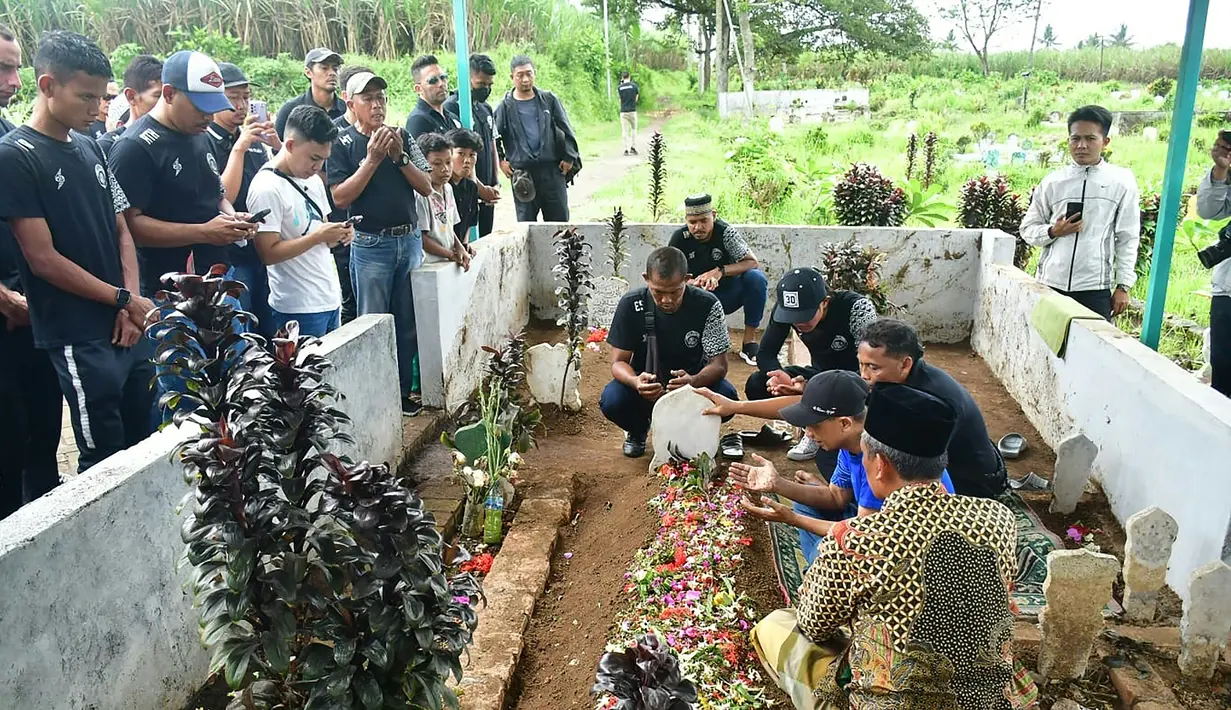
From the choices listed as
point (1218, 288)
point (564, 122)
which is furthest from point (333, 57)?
point (1218, 288)

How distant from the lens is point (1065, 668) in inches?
109

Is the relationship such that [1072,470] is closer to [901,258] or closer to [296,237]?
[901,258]

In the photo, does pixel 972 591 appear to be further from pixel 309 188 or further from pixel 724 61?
pixel 724 61

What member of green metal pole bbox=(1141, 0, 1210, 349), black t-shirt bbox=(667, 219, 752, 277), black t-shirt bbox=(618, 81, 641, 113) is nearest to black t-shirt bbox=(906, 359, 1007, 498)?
green metal pole bbox=(1141, 0, 1210, 349)

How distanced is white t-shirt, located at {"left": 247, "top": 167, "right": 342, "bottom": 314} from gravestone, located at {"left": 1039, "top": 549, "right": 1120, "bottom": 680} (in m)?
3.38

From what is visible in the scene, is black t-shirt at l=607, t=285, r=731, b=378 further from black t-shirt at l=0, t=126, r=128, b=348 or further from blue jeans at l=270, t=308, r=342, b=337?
black t-shirt at l=0, t=126, r=128, b=348

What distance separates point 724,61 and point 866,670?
26.3 meters

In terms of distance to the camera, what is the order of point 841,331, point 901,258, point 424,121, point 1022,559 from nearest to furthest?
point 1022,559 → point 841,331 → point 424,121 → point 901,258

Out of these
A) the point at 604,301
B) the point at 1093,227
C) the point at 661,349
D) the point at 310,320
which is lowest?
the point at 604,301

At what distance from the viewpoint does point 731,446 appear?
467 cm

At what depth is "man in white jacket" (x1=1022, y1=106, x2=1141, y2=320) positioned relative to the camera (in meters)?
4.66

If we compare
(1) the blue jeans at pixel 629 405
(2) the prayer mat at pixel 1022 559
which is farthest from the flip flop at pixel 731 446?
(2) the prayer mat at pixel 1022 559

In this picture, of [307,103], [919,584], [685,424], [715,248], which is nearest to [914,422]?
[919,584]

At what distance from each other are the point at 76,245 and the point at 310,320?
1171 millimetres
